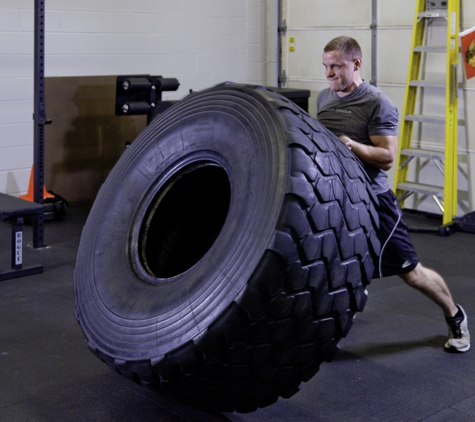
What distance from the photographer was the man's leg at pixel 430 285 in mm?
2945

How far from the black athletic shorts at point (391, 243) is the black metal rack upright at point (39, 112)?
104 inches

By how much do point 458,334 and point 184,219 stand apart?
1.34 m

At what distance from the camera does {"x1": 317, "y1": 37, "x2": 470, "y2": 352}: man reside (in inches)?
110

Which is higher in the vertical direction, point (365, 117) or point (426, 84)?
point (426, 84)

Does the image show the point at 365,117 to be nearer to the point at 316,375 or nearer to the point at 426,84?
the point at 316,375

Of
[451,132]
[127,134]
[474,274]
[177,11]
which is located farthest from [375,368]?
[177,11]

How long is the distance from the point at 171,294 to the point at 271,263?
15.0 inches

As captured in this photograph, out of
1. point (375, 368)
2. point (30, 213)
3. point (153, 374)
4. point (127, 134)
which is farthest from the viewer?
point (127, 134)

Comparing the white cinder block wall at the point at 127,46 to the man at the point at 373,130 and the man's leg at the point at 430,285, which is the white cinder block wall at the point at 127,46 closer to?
the man at the point at 373,130

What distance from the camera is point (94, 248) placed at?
245cm

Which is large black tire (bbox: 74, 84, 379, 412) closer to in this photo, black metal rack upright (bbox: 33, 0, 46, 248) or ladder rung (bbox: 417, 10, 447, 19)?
black metal rack upright (bbox: 33, 0, 46, 248)

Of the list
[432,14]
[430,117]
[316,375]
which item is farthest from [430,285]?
[432,14]

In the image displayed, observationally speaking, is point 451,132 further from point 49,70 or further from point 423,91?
point 49,70

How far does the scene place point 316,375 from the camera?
110 inches
